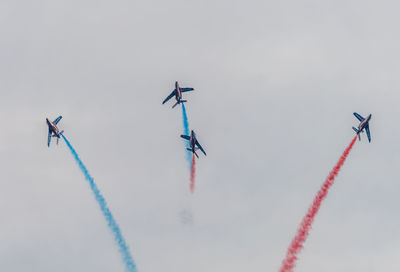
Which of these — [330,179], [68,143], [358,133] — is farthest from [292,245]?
[68,143]

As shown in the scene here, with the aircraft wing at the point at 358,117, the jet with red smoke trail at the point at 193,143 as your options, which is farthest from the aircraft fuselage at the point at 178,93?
the aircraft wing at the point at 358,117

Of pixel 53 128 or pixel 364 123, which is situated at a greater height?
pixel 53 128

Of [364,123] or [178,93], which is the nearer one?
[364,123]

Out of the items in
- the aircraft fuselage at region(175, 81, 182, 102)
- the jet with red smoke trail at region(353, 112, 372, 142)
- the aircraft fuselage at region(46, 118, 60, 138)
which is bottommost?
the jet with red smoke trail at region(353, 112, 372, 142)

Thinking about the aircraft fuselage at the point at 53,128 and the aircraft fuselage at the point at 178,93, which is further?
the aircraft fuselage at the point at 178,93

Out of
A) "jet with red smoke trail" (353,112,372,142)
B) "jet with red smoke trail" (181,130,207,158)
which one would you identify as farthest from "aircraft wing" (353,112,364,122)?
"jet with red smoke trail" (181,130,207,158)

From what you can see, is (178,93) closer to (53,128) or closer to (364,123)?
(53,128)

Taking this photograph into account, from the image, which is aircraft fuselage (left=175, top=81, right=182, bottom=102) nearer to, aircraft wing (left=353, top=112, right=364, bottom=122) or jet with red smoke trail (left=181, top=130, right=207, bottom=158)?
jet with red smoke trail (left=181, top=130, right=207, bottom=158)

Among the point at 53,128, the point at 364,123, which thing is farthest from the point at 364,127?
the point at 53,128

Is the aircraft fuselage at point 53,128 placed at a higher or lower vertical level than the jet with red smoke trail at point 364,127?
higher

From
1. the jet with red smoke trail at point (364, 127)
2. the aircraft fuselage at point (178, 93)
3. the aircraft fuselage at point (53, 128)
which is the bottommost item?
the jet with red smoke trail at point (364, 127)

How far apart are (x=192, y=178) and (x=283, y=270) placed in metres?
32.9

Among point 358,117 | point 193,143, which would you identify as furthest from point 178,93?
point 358,117

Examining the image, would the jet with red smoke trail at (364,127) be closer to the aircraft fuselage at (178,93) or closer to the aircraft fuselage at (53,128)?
the aircraft fuselage at (178,93)
